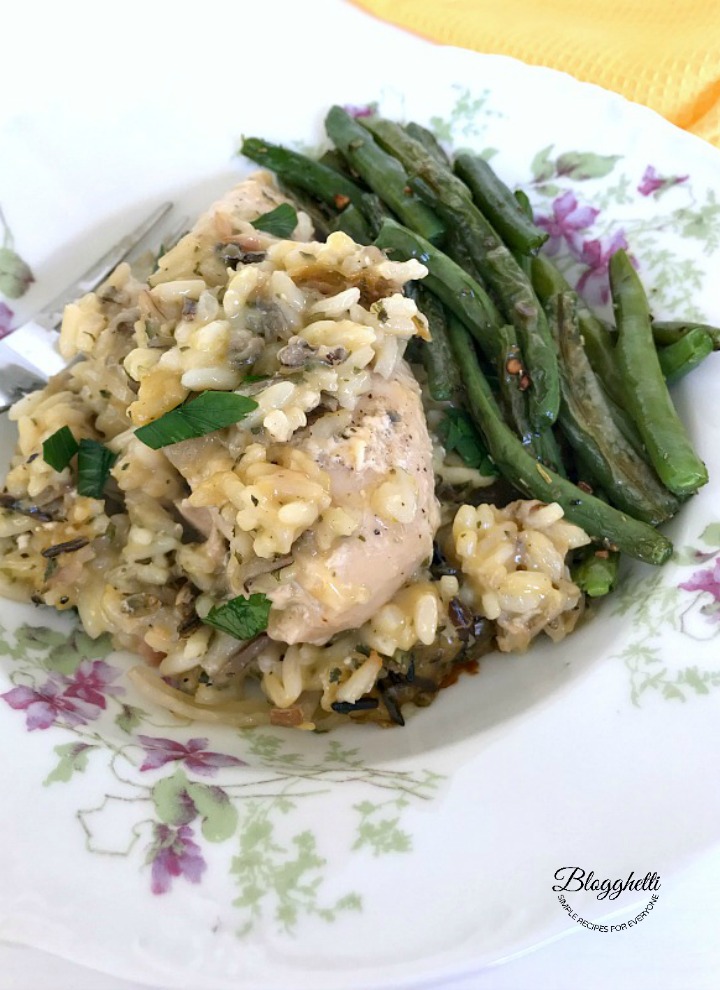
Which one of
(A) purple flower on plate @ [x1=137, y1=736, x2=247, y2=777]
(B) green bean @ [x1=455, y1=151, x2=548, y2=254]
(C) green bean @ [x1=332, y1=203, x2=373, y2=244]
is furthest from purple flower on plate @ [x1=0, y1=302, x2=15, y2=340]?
(B) green bean @ [x1=455, y1=151, x2=548, y2=254]

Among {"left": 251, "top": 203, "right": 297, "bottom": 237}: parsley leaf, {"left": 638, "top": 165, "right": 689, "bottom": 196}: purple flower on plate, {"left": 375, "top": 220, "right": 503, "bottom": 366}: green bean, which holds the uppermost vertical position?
{"left": 251, "top": 203, "right": 297, "bottom": 237}: parsley leaf

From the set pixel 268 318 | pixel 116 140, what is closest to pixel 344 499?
pixel 268 318

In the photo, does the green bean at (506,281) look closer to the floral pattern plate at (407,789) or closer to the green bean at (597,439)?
the green bean at (597,439)

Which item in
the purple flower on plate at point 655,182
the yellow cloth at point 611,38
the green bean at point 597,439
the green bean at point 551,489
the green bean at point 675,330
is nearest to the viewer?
the green bean at point 551,489

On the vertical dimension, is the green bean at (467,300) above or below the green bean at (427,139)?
below

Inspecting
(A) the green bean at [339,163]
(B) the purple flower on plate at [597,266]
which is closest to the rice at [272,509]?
(A) the green bean at [339,163]

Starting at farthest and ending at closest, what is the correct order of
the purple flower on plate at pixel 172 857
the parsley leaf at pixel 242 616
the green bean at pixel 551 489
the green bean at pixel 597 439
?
the green bean at pixel 597 439
the green bean at pixel 551 489
the parsley leaf at pixel 242 616
the purple flower on plate at pixel 172 857

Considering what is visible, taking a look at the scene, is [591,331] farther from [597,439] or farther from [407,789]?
[407,789]

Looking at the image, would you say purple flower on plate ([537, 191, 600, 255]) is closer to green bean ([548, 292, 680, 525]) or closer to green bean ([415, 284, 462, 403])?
green bean ([548, 292, 680, 525])
